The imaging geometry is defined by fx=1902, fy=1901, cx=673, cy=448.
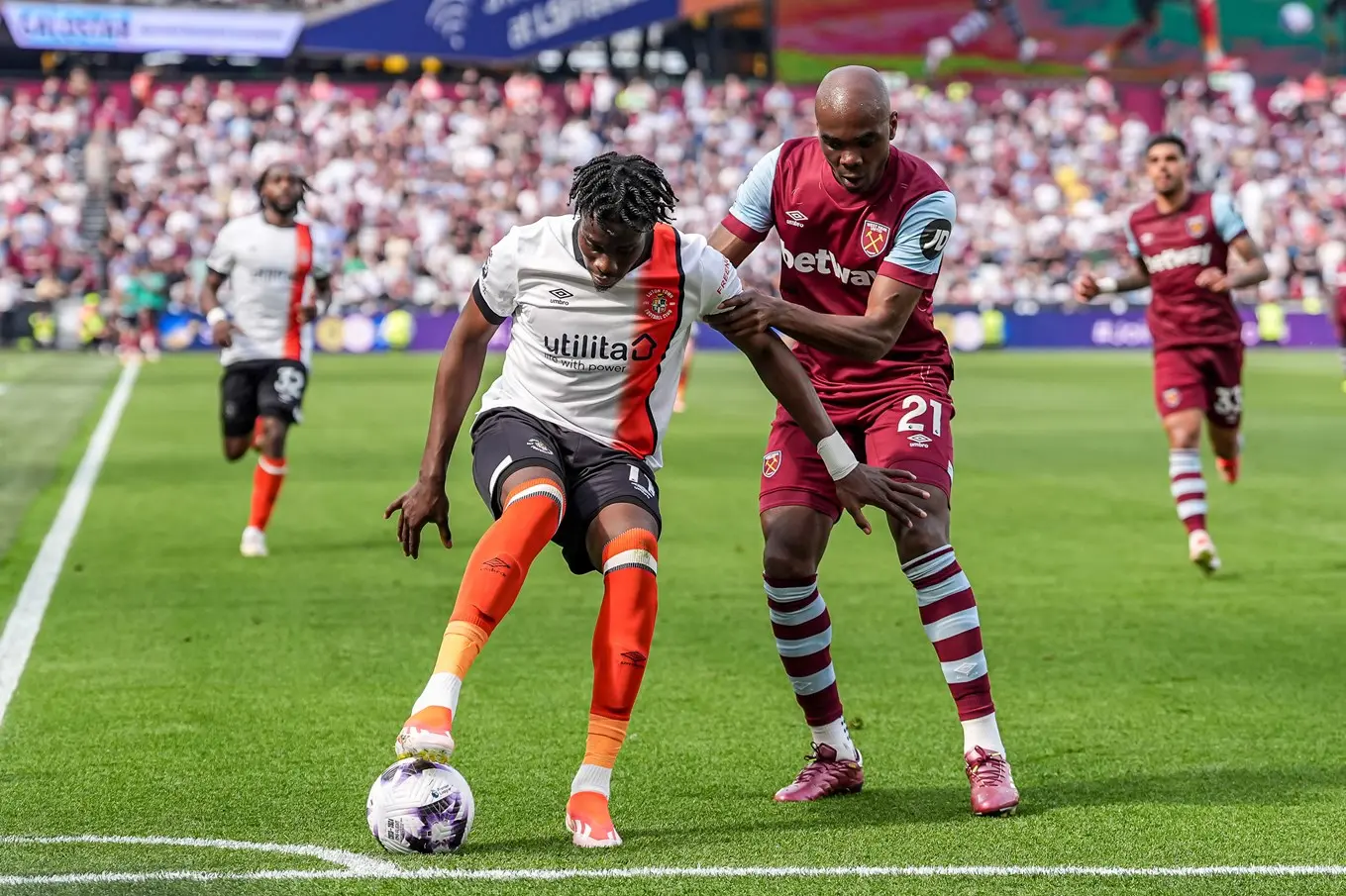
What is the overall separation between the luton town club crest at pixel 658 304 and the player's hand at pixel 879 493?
739mm

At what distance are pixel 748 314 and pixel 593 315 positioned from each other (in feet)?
1.53

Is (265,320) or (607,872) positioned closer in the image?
(607,872)

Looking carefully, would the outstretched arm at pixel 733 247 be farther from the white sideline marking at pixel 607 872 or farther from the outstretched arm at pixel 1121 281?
the outstretched arm at pixel 1121 281

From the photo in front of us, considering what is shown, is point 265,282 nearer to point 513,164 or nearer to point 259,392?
point 259,392

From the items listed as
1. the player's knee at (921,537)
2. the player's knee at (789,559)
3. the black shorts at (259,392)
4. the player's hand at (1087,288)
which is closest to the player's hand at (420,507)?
the player's knee at (789,559)

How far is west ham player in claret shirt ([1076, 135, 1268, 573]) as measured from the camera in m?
11.1

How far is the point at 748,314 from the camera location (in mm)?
5281

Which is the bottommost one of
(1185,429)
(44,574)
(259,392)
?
(44,574)

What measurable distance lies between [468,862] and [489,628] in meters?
0.64

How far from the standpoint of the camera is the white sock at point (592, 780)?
518 centimetres

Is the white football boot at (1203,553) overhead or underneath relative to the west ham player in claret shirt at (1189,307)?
underneath

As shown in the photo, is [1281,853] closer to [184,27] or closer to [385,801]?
[385,801]

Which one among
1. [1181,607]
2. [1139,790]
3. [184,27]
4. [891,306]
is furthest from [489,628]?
[184,27]

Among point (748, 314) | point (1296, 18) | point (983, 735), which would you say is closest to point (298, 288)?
point (748, 314)
